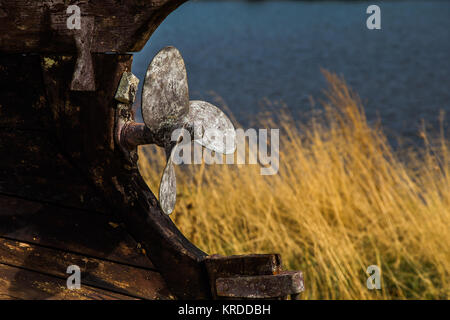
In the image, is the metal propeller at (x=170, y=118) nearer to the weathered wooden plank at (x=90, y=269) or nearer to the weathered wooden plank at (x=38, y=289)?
the weathered wooden plank at (x=90, y=269)

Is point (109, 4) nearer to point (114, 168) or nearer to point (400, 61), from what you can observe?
point (114, 168)

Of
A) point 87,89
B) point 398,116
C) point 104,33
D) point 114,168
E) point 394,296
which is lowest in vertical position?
point 394,296

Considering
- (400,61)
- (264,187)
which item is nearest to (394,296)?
(264,187)

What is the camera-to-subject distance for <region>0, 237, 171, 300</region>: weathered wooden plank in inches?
89.7

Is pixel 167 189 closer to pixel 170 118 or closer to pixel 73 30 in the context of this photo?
pixel 170 118

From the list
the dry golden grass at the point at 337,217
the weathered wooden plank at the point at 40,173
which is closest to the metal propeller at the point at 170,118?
the weathered wooden plank at the point at 40,173

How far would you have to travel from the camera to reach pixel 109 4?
2.10 m

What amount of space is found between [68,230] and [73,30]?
0.79m

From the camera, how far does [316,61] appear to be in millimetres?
22109

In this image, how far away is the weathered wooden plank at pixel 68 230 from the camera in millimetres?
2297

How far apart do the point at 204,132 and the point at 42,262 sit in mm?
903
